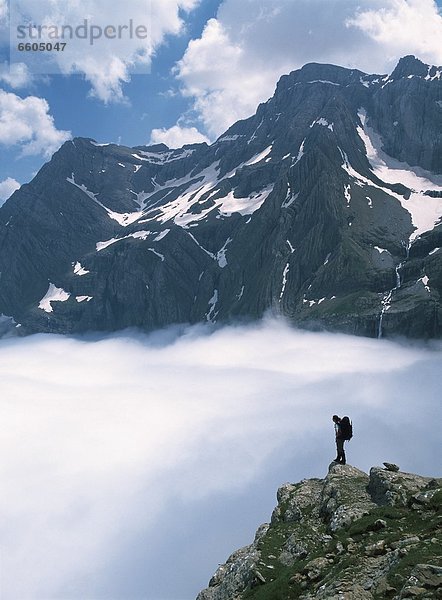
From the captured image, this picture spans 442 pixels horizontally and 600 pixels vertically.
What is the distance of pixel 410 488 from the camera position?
2634 cm

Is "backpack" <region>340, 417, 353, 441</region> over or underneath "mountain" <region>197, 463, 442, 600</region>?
over

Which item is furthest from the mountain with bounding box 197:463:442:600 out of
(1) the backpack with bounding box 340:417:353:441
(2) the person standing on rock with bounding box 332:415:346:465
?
(1) the backpack with bounding box 340:417:353:441

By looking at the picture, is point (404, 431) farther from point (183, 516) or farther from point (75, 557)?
point (75, 557)

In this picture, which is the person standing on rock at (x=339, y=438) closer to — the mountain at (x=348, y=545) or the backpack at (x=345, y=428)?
the backpack at (x=345, y=428)

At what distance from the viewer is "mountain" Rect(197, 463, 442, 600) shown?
16.5 m

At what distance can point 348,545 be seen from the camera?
2173 cm

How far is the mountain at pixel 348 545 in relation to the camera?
16.5 metres

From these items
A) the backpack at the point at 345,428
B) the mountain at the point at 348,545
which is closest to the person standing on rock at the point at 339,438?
the backpack at the point at 345,428

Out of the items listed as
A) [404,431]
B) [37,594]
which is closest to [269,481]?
[404,431]

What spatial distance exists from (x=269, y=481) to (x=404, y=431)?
199 feet

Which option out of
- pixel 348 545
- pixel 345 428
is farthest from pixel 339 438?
pixel 348 545

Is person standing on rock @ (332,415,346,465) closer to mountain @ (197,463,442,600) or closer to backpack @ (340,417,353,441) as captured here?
backpack @ (340,417,353,441)

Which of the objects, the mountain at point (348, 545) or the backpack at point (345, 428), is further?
the backpack at point (345, 428)

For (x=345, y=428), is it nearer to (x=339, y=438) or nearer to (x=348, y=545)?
(x=339, y=438)
